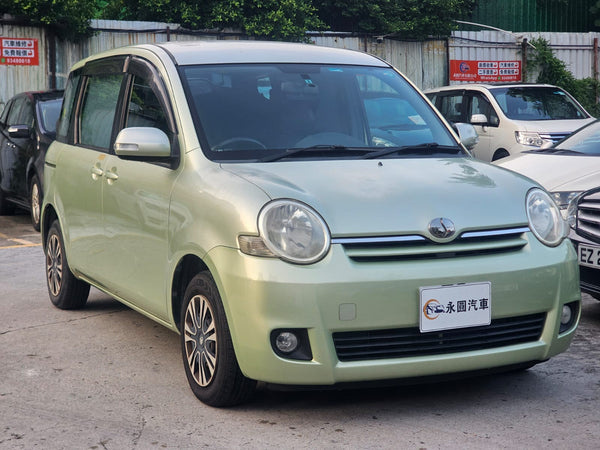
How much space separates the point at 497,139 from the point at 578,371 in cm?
954

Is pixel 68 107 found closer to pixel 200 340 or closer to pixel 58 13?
pixel 200 340

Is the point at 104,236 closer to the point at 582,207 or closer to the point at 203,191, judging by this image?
the point at 203,191

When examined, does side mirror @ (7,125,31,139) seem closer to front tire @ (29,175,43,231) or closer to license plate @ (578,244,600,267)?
front tire @ (29,175,43,231)

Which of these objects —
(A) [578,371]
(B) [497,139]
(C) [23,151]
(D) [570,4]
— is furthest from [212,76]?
(D) [570,4]

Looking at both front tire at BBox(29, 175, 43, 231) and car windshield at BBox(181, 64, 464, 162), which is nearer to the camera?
car windshield at BBox(181, 64, 464, 162)

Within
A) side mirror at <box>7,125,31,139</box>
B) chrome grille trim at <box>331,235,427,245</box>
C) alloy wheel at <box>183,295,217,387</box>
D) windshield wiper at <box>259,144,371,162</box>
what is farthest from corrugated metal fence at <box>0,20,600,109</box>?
chrome grille trim at <box>331,235,427,245</box>

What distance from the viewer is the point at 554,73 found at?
22.3 metres

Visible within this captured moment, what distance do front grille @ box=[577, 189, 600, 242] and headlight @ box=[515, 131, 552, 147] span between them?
7.71 m

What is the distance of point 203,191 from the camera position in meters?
4.56

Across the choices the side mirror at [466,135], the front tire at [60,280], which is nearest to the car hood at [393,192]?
the side mirror at [466,135]

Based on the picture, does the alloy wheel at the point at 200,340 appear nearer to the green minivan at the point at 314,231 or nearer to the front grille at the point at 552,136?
the green minivan at the point at 314,231

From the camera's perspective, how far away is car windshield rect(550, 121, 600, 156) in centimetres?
770

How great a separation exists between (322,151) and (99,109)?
195 centimetres

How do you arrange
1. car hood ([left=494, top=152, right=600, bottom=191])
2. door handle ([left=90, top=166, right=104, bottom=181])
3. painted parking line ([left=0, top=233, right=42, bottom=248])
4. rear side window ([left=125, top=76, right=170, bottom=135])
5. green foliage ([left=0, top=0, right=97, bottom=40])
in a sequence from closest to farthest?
rear side window ([left=125, top=76, right=170, bottom=135])
door handle ([left=90, top=166, right=104, bottom=181])
car hood ([left=494, top=152, right=600, bottom=191])
painted parking line ([left=0, top=233, right=42, bottom=248])
green foliage ([left=0, top=0, right=97, bottom=40])
